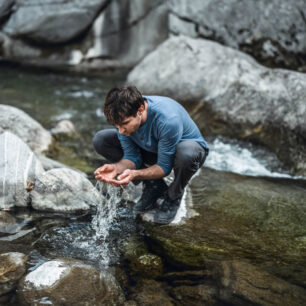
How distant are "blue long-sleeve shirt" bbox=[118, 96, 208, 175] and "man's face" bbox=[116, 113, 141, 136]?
13cm

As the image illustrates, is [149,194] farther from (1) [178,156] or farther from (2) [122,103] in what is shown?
(2) [122,103]

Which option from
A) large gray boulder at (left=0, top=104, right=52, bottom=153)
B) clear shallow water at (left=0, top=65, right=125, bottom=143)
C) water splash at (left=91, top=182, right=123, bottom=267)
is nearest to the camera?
water splash at (left=91, top=182, right=123, bottom=267)

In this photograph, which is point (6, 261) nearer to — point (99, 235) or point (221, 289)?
point (99, 235)

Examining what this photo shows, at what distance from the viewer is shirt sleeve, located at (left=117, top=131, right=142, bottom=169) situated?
3.35 m

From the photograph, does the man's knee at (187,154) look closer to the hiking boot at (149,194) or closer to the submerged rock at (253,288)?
the hiking boot at (149,194)

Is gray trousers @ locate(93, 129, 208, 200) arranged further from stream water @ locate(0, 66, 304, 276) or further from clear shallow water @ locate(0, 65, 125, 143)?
clear shallow water @ locate(0, 65, 125, 143)

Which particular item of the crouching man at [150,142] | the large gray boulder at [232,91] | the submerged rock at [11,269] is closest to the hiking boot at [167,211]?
the crouching man at [150,142]

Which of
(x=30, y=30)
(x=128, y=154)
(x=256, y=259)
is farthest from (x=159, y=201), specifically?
(x=30, y=30)

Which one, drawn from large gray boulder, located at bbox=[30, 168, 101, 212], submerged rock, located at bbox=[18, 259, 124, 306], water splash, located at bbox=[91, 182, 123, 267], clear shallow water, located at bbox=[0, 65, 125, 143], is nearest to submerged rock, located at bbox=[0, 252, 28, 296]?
submerged rock, located at bbox=[18, 259, 124, 306]

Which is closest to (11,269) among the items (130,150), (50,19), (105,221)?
(105,221)

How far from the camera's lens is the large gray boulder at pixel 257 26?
8430 mm

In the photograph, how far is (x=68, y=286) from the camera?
104 inches

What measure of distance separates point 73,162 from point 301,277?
3.24 meters

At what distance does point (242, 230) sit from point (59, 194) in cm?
178
